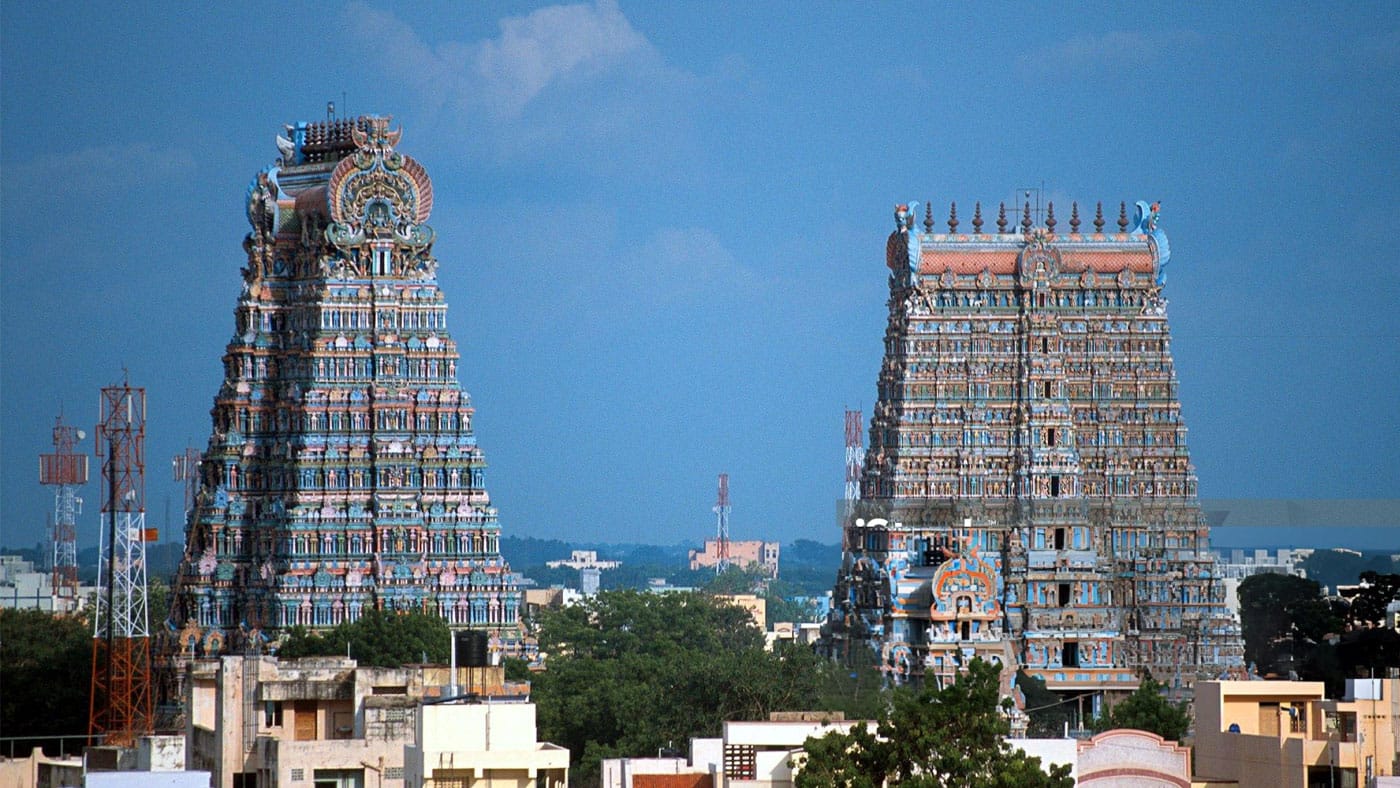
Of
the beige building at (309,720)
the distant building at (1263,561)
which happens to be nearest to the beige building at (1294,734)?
the beige building at (309,720)

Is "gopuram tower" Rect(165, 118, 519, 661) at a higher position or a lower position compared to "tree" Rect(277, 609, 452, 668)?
higher

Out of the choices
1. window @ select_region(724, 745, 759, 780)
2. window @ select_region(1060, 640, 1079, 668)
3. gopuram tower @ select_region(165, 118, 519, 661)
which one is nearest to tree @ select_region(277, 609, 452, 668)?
gopuram tower @ select_region(165, 118, 519, 661)

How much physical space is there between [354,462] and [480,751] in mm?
72866

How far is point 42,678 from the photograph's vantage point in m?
137

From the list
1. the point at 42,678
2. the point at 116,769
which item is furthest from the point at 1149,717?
the point at 116,769

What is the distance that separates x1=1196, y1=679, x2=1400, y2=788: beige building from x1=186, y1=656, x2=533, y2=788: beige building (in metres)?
18.0

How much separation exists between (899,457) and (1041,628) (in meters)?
11.0

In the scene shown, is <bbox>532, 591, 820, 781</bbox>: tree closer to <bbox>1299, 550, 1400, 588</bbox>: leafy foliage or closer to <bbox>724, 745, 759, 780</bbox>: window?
<bbox>724, 745, 759, 780</bbox>: window

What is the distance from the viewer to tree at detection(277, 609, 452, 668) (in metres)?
136

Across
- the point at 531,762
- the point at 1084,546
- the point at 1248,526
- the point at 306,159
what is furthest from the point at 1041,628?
the point at 531,762

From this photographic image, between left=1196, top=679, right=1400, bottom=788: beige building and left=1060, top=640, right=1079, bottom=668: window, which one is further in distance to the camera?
left=1060, top=640, right=1079, bottom=668: window

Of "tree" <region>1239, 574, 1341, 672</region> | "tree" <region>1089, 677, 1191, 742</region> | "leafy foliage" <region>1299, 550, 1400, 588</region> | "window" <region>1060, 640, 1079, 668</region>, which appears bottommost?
"tree" <region>1089, 677, 1191, 742</region>

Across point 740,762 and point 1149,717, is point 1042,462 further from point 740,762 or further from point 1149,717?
point 740,762

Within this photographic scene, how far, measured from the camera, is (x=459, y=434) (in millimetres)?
151750
